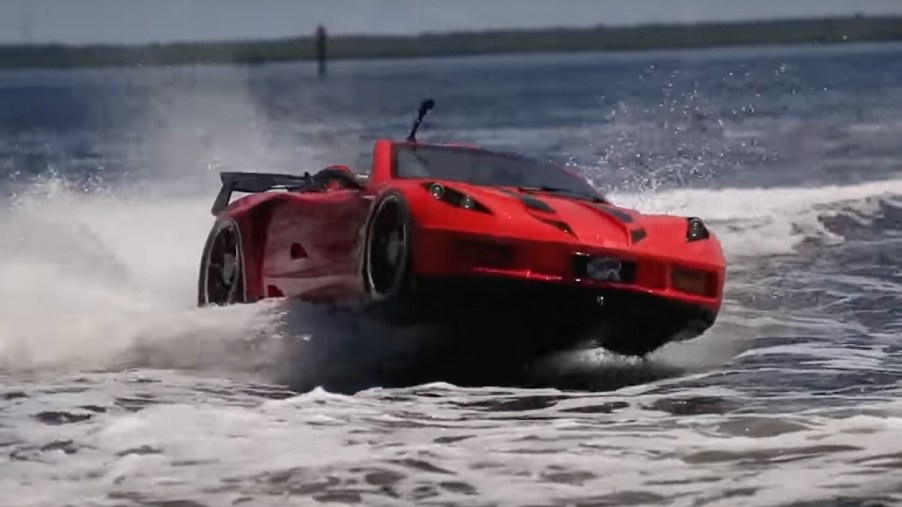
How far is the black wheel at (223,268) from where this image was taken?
425 inches

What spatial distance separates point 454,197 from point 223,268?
3056 mm

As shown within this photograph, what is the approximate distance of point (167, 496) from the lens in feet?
19.9

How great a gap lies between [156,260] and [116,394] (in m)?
7.42

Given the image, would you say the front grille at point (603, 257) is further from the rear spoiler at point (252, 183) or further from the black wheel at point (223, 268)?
the rear spoiler at point (252, 183)

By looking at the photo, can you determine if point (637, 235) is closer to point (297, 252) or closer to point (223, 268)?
point (297, 252)

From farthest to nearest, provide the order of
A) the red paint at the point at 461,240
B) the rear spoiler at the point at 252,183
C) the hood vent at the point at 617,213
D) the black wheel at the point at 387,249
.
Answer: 1. the rear spoiler at the point at 252,183
2. the hood vent at the point at 617,213
3. the black wheel at the point at 387,249
4. the red paint at the point at 461,240

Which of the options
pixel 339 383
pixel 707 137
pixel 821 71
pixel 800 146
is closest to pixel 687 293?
pixel 339 383

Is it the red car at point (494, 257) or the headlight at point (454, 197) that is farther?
the headlight at point (454, 197)

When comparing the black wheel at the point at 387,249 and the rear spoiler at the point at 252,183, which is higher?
the rear spoiler at the point at 252,183

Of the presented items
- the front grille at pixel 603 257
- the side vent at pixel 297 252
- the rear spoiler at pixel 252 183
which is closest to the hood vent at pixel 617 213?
the front grille at pixel 603 257

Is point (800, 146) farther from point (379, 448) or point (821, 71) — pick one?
point (821, 71)

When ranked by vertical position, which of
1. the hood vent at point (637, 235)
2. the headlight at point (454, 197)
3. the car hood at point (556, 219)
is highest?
the headlight at point (454, 197)

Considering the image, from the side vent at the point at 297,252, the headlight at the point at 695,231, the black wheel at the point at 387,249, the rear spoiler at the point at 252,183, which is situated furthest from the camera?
the rear spoiler at the point at 252,183

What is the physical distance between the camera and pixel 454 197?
8.69 meters
